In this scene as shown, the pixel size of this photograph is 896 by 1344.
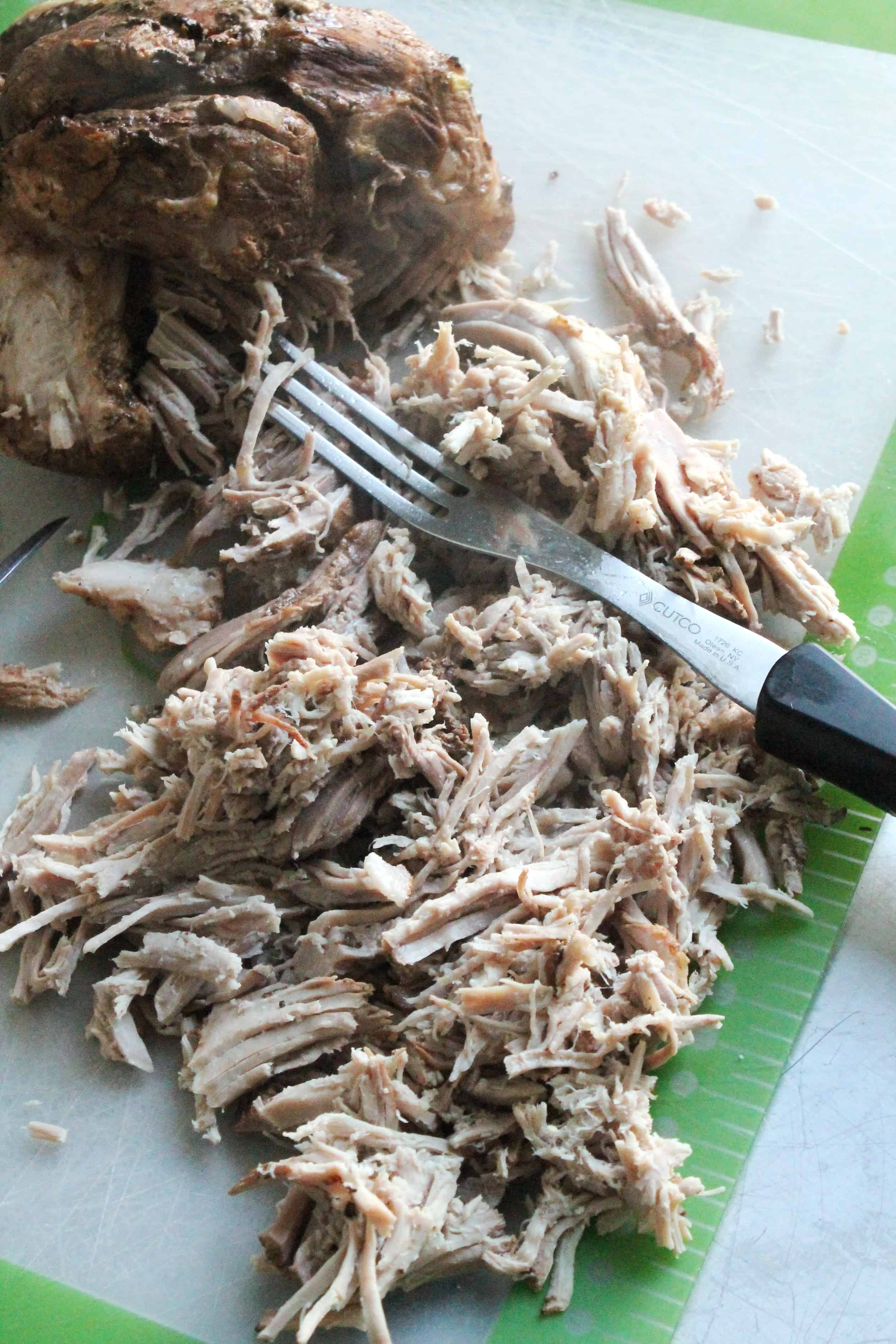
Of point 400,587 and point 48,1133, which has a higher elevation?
point 400,587

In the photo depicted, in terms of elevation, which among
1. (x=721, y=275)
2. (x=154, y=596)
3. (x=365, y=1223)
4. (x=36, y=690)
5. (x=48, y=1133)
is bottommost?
(x=48, y=1133)

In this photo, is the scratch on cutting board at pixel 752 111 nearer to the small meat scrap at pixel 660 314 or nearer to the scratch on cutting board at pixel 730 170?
the scratch on cutting board at pixel 730 170

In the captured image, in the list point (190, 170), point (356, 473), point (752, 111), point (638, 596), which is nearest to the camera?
point (638, 596)

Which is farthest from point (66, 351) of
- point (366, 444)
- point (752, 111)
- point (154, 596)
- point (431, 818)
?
point (752, 111)

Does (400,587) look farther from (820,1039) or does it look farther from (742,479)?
(820,1039)

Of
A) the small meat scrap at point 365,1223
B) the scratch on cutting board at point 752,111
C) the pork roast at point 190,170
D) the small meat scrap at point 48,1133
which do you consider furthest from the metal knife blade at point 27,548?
the scratch on cutting board at point 752,111

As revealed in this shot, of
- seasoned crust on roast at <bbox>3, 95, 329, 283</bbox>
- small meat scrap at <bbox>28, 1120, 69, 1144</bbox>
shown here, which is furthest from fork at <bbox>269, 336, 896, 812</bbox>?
small meat scrap at <bbox>28, 1120, 69, 1144</bbox>

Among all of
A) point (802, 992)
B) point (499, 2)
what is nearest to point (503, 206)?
point (499, 2)
